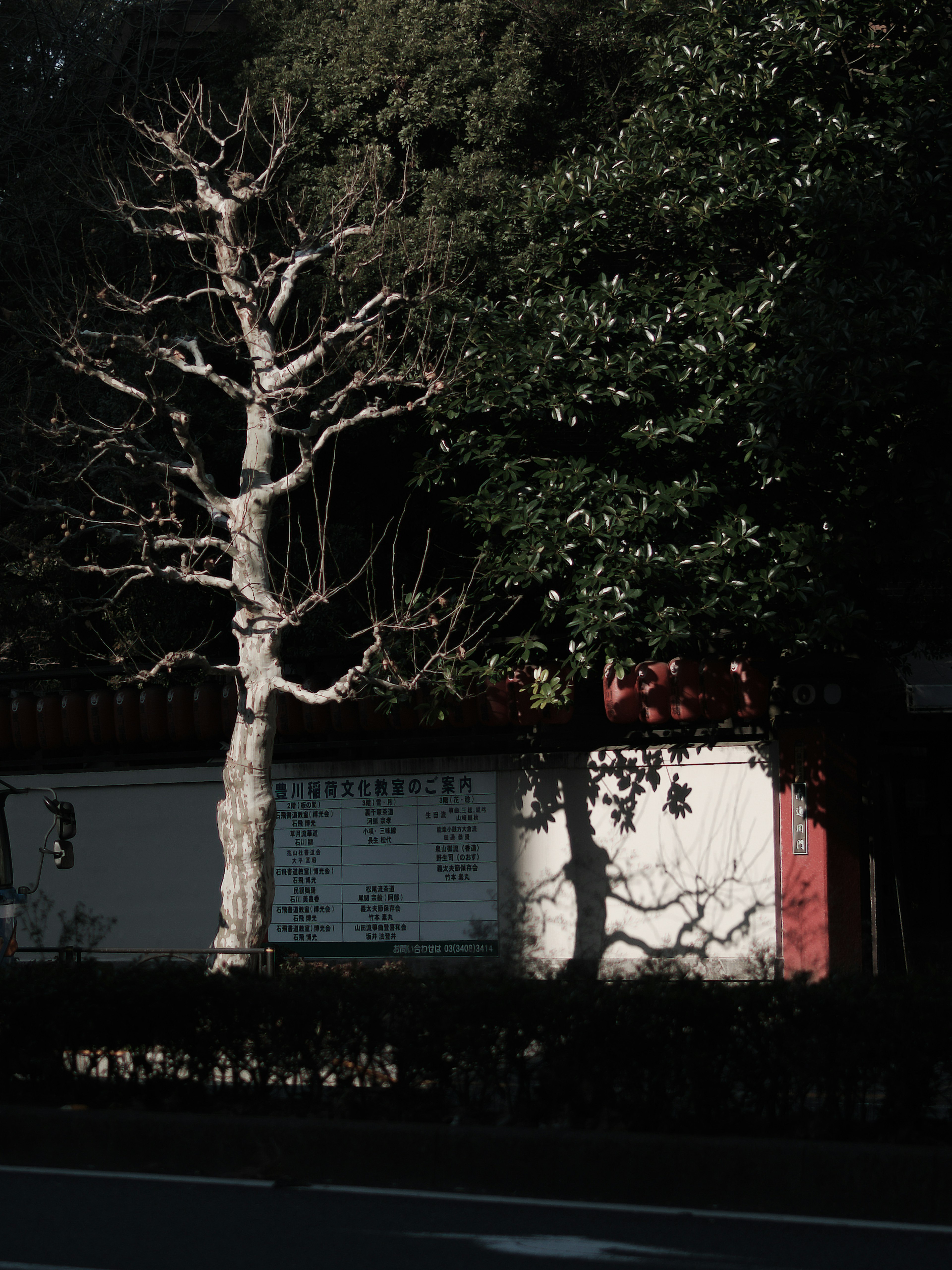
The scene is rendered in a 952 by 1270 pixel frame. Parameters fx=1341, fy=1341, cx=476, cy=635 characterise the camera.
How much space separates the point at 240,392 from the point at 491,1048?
7.22 m

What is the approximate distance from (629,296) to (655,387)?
3.15ft

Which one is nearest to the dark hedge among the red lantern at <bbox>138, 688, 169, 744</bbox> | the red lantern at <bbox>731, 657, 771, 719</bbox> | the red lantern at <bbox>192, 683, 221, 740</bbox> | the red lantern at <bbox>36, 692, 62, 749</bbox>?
the red lantern at <bbox>731, 657, 771, 719</bbox>

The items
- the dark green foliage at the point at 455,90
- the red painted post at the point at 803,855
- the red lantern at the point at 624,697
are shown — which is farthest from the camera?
the dark green foliage at the point at 455,90

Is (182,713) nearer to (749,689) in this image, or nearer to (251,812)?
(251,812)

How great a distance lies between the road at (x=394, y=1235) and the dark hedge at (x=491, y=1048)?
2.37 feet

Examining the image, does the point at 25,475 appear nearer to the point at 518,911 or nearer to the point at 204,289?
the point at 204,289

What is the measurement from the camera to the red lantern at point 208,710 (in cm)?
1736

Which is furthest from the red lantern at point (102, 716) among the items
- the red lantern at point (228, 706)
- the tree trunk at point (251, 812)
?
the tree trunk at point (251, 812)

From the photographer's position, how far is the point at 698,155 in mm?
13227

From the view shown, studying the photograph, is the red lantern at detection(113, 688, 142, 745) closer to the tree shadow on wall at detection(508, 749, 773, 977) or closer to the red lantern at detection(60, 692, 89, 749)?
the red lantern at detection(60, 692, 89, 749)

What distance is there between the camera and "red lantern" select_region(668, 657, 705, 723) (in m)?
14.8

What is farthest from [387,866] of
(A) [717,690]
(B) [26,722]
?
(B) [26,722]

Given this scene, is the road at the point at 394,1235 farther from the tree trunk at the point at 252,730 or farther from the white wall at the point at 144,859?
the white wall at the point at 144,859

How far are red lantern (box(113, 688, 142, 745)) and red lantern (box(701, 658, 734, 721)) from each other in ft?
25.0
